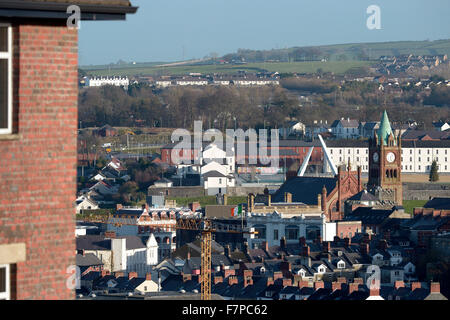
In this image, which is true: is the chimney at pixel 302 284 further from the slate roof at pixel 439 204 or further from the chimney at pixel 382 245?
the slate roof at pixel 439 204

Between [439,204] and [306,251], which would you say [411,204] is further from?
[306,251]

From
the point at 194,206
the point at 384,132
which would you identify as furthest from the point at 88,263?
the point at 384,132

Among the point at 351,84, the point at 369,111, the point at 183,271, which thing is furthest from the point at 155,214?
the point at 351,84

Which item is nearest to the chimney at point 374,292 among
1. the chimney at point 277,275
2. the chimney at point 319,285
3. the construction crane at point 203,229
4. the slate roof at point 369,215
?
the chimney at point 319,285

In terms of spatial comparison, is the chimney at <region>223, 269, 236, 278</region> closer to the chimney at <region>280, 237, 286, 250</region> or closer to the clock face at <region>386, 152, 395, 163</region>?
the chimney at <region>280, 237, 286, 250</region>

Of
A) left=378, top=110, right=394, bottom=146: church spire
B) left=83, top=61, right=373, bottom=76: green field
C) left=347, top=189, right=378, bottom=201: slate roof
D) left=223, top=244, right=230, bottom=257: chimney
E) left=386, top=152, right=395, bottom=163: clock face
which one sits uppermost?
left=83, top=61, right=373, bottom=76: green field

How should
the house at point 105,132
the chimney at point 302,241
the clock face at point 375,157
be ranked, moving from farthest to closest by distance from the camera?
the house at point 105,132 < the clock face at point 375,157 < the chimney at point 302,241

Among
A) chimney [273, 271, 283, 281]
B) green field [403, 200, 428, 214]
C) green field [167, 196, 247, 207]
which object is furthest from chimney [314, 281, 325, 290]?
green field [167, 196, 247, 207]

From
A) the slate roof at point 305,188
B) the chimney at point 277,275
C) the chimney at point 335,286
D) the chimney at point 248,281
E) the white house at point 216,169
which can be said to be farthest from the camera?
the white house at point 216,169
